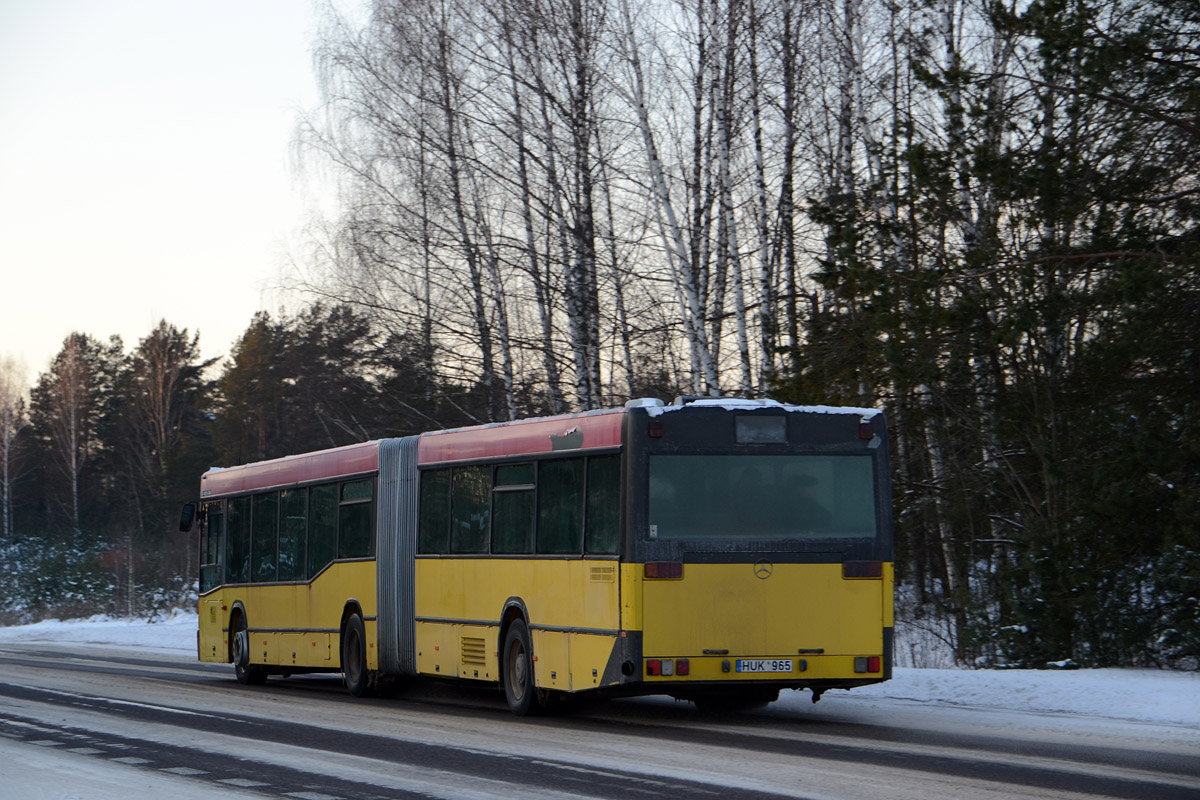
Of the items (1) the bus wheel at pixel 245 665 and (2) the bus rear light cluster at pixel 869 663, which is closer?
(2) the bus rear light cluster at pixel 869 663

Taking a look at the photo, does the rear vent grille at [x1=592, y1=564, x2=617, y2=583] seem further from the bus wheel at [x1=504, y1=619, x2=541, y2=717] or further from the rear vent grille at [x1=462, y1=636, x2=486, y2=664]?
the rear vent grille at [x1=462, y1=636, x2=486, y2=664]

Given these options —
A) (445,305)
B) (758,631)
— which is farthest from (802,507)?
(445,305)

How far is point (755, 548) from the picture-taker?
12.9 m

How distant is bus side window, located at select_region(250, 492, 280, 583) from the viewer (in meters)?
20.8

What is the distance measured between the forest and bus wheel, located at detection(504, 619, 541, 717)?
5707 mm

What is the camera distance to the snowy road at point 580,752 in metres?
9.01

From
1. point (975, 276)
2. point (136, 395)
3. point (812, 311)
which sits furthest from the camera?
point (136, 395)

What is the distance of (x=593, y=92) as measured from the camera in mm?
27125

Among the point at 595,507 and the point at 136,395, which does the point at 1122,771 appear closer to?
the point at 595,507

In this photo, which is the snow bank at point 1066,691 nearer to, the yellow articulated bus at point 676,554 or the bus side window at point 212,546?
the yellow articulated bus at point 676,554

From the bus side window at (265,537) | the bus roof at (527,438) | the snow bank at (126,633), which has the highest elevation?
the bus roof at (527,438)

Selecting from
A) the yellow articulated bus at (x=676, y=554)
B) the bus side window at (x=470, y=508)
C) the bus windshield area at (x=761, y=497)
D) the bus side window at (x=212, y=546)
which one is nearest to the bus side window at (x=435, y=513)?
the bus side window at (x=470, y=508)

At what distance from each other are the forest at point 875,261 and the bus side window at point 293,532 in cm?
615

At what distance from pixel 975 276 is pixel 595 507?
647 centimetres
